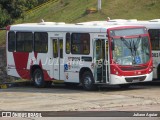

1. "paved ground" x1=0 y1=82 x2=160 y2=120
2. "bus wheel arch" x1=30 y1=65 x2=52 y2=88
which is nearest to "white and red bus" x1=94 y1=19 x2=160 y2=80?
"paved ground" x1=0 y1=82 x2=160 y2=120

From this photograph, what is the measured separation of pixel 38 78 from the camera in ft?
89.6

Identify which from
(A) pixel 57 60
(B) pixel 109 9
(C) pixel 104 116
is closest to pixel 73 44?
(A) pixel 57 60

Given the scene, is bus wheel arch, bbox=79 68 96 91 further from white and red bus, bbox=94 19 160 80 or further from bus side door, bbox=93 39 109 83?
white and red bus, bbox=94 19 160 80

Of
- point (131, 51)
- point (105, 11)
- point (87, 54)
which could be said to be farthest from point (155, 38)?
point (105, 11)

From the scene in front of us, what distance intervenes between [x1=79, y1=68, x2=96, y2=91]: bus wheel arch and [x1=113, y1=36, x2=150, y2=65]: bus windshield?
1478 millimetres

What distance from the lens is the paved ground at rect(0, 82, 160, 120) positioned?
18.7 m

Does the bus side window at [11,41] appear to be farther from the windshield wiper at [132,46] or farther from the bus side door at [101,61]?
the windshield wiper at [132,46]

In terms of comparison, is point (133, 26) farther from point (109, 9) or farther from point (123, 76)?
point (109, 9)

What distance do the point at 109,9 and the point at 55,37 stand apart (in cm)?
1895

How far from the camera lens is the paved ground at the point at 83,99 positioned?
18.7m

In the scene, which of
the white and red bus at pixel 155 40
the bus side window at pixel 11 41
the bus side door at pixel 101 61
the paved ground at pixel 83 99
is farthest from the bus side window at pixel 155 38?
the bus side window at pixel 11 41

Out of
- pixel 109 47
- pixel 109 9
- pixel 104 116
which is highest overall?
pixel 109 9

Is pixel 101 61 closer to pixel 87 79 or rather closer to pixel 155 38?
pixel 87 79

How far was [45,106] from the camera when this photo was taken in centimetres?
1902
